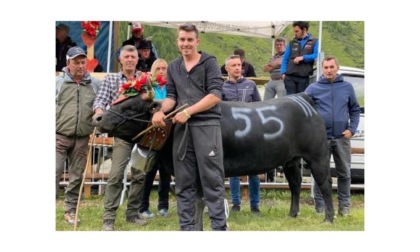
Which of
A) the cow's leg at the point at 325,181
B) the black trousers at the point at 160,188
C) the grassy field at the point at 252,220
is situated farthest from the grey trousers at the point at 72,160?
the cow's leg at the point at 325,181

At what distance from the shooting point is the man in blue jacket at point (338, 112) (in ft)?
23.6

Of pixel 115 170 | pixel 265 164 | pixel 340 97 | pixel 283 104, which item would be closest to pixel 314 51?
pixel 340 97

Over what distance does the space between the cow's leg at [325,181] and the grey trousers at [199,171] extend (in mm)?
1868

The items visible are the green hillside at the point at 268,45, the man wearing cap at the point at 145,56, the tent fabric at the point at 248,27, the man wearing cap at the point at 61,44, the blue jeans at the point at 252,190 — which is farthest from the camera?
the green hillside at the point at 268,45

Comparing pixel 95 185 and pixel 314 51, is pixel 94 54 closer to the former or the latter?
pixel 95 185

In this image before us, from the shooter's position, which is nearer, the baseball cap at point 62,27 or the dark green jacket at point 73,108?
the dark green jacket at point 73,108

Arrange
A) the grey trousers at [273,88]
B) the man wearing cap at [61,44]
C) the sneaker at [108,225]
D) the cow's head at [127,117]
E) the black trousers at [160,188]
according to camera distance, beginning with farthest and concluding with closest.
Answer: the man wearing cap at [61,44], the grey trousers at [273,88], the black trousers at [160,188], the sneaker at [108,225], the cow's head at [127,117]

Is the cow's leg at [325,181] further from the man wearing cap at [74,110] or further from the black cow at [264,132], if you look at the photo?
the man wearing cap at [74,110]

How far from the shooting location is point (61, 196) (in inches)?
350

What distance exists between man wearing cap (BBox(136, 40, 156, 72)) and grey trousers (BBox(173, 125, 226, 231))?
366cm

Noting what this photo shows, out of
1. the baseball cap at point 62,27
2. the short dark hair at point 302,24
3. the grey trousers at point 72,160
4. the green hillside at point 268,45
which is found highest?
the green hillside at point 268,45

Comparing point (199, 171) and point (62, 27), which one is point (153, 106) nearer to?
point (199, 171)

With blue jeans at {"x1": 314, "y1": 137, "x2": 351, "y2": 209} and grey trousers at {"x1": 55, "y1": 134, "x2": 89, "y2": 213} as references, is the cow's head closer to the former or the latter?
grey trousers at {"x1": 55, "y1": 134, "x2": 89, "y2": 213}

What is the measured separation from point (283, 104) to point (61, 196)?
13.3 feet
